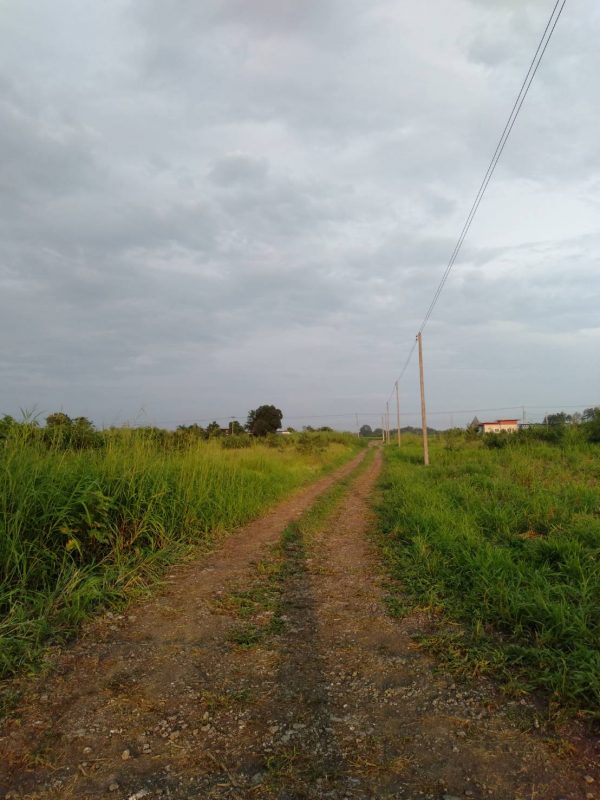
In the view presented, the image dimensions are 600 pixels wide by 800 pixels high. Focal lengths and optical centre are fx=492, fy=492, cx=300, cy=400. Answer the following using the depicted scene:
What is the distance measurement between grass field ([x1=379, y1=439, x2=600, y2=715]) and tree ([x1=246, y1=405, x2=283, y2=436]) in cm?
4124

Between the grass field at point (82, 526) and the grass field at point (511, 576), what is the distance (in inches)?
98.2

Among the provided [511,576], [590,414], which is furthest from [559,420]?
[511,576]

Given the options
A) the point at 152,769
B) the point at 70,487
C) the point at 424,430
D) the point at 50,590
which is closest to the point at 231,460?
the point at 70,487

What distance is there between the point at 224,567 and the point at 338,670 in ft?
8.44

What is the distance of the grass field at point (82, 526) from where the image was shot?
12.0 feet

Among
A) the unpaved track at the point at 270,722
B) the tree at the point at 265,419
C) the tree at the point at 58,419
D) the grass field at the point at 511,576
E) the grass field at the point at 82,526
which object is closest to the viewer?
the unpaved track at the point at 270,722

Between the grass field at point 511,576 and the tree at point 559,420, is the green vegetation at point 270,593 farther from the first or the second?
the tree at point 559,420

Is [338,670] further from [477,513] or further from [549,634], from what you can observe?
[477,513]

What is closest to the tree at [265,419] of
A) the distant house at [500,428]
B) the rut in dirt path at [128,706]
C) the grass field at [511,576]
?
the distant house at [500,428]

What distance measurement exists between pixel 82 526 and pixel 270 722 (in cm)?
285

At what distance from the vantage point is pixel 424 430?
1894 cm

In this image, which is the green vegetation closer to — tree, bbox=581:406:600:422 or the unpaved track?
the unpaved track

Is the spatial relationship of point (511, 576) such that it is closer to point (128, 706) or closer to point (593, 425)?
point (128, 706)

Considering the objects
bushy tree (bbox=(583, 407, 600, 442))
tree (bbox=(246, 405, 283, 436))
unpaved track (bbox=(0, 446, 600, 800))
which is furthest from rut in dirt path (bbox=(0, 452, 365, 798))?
tree (bbox=(246, 405, 283, 436))
